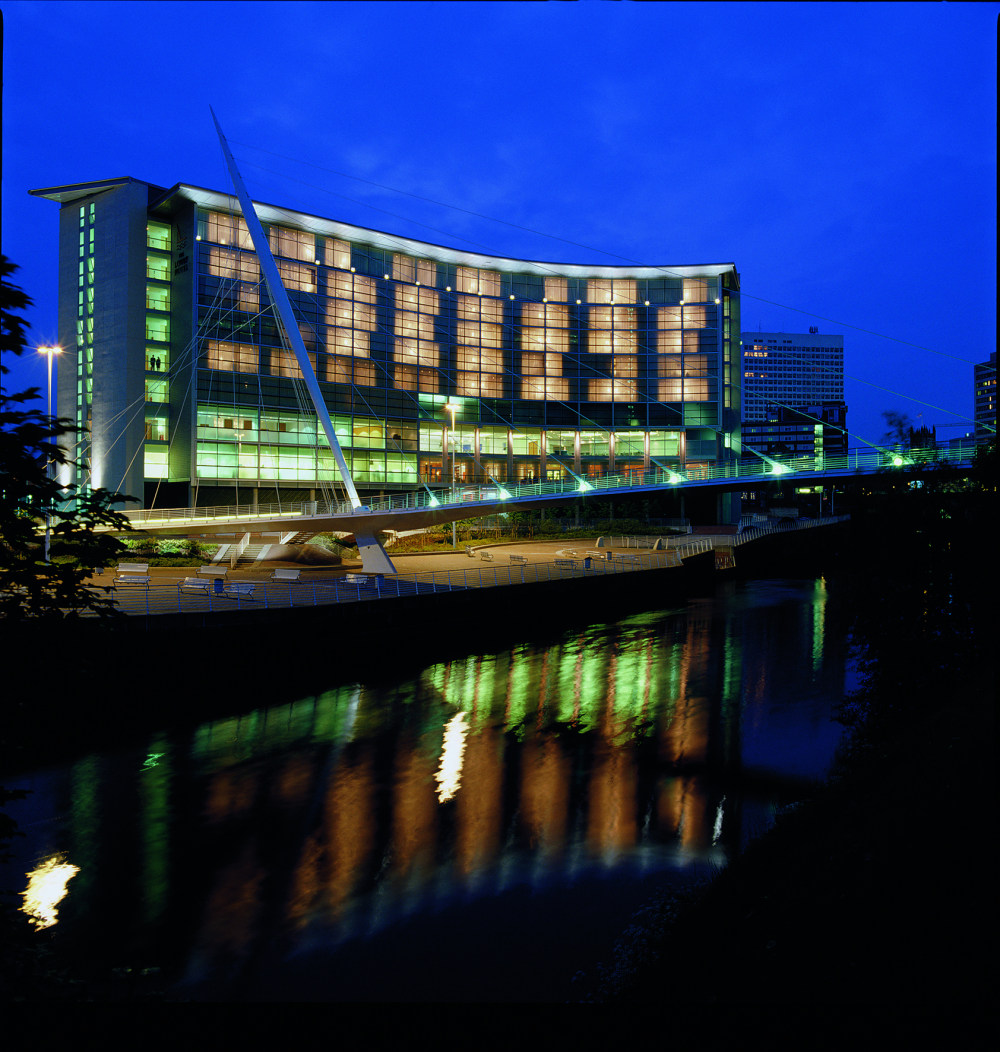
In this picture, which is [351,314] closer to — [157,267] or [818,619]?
[157,267]

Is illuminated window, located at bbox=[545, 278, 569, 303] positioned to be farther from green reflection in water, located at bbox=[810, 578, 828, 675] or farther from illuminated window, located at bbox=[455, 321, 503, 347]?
green reflection in water, located at bbox=[810, 578, 828, 675]

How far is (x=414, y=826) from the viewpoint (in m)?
11.7

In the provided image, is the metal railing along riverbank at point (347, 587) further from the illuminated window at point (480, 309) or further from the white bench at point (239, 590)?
the illuminated window at point (480, 309)

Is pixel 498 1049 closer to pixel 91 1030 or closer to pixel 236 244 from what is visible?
pixel 91 1030

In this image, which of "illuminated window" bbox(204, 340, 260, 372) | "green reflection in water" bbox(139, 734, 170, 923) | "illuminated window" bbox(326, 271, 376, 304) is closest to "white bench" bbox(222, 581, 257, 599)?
"green reflection in water" bbox(139, 734, 170, 923)

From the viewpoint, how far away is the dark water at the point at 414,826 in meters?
8.24

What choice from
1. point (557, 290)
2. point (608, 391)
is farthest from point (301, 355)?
point (557, 290)

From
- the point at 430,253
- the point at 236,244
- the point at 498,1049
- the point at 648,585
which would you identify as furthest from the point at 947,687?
the point at 430,253

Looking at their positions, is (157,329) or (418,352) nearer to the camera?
(157,329)

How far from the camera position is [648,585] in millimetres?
35031

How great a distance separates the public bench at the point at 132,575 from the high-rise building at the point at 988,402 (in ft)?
74.8

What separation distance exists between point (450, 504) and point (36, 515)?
26.7 meters

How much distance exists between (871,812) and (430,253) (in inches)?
2419

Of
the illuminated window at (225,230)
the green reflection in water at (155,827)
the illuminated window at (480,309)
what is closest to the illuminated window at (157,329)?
the illuminated window at (225,230)
